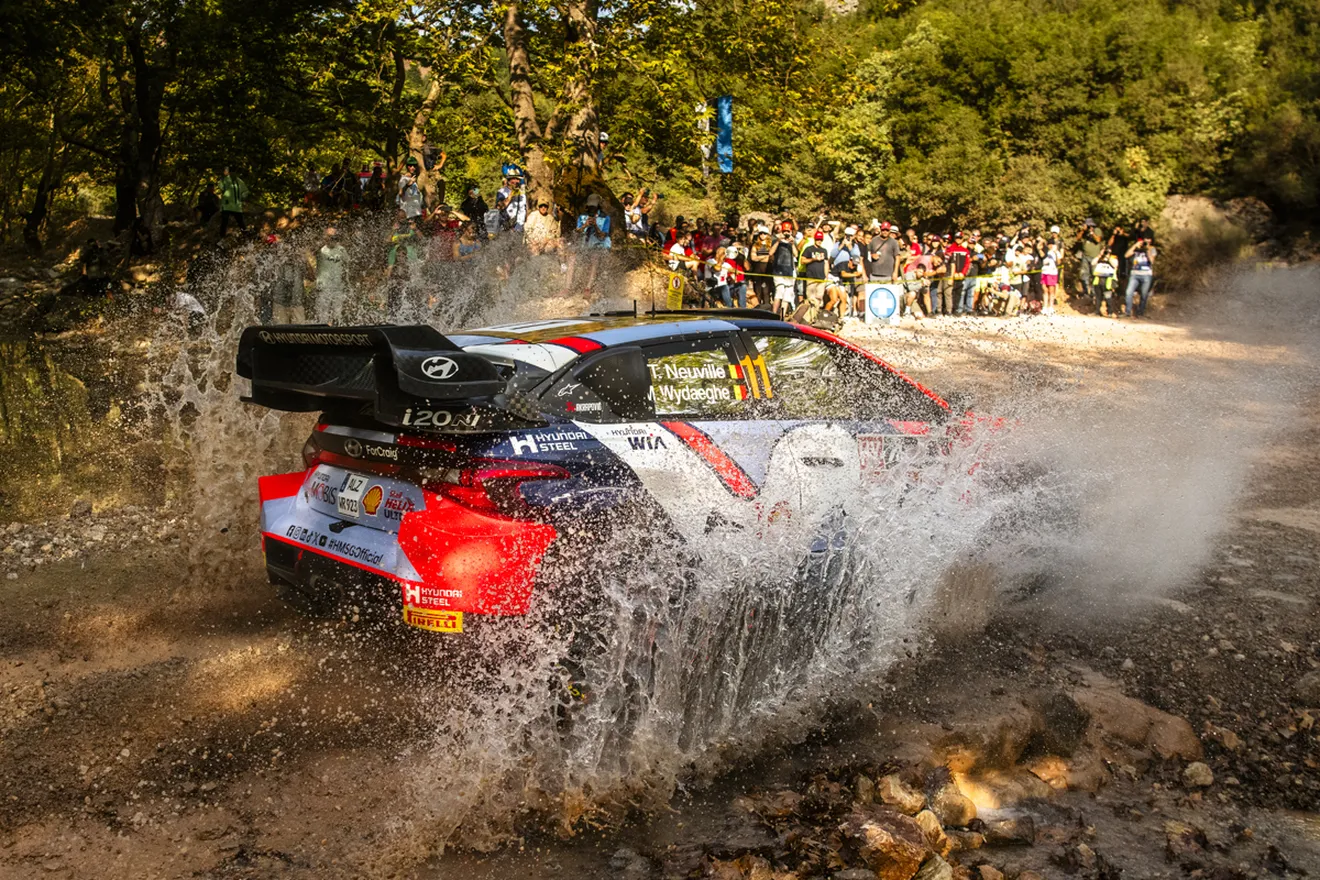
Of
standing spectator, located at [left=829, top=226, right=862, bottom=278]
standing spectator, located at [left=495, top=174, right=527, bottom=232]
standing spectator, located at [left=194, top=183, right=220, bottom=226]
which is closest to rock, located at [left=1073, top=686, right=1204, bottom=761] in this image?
standing spectator, located at [left=495, top=174, right=527, bottom=232]

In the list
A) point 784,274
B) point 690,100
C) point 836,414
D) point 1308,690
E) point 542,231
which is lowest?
point 1308,690

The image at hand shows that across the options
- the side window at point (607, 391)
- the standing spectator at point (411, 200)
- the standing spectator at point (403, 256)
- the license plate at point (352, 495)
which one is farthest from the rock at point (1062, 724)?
the standing spectator at point (411, 200)

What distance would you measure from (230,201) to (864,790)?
21180 mm

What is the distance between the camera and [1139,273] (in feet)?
77.5

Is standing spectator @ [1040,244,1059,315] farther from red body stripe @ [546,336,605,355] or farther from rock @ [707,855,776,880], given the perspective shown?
rock @ [707,855,776,880]

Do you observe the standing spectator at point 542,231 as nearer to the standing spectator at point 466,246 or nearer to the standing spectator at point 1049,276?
the standing spectator at point 466,246

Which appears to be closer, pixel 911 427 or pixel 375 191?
pixel 911 427

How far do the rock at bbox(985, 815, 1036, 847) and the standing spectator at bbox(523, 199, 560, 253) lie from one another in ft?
48.4

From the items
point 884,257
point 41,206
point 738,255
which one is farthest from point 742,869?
point 41,206

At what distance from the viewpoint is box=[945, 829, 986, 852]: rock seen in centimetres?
408

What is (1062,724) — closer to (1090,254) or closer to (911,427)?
(911,427)

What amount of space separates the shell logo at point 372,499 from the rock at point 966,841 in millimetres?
2552

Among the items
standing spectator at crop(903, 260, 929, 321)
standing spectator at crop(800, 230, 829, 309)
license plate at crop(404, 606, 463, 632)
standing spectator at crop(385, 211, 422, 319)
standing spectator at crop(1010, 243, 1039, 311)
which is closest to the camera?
license plate at crop(404, 606, 463, 632)

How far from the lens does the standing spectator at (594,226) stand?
18.7 m
